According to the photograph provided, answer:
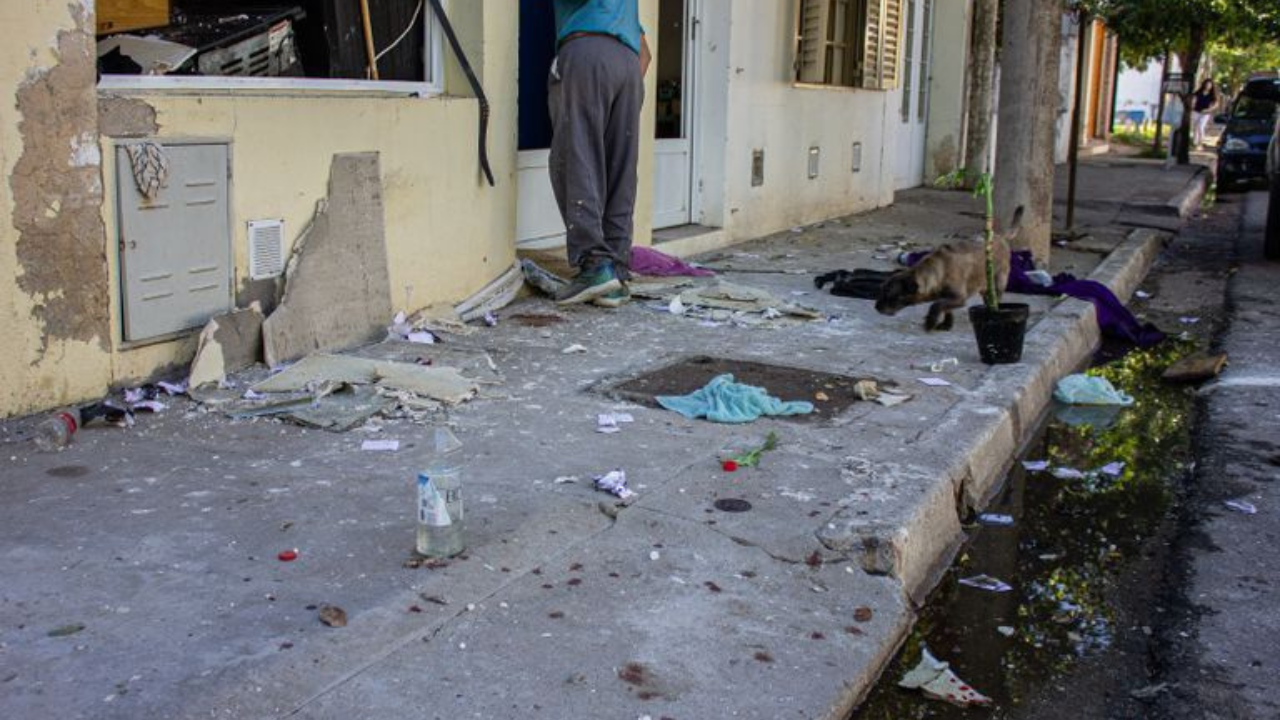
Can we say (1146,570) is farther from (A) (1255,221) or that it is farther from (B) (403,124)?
(A) (1255,221)

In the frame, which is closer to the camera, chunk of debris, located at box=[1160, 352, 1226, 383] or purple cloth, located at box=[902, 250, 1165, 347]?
chunk of debris, located at box=[1160, 352, 1226, 383]

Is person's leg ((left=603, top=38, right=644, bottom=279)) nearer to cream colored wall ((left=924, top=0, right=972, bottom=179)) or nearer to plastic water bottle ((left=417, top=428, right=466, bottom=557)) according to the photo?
plastic water bottle ((left=417, top=428, right=466, bottom=557))

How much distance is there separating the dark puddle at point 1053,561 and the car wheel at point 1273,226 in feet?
19.7

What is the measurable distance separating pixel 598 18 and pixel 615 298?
1.61 meters

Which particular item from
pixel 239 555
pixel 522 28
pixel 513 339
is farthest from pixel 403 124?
pixel 239 555

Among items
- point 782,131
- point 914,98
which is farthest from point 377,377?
point 914,98

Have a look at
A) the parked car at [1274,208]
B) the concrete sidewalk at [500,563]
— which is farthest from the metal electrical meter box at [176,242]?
the parked car at [1274,208]

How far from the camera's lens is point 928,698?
322cm

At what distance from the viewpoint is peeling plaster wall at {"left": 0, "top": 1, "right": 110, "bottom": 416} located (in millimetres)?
4402

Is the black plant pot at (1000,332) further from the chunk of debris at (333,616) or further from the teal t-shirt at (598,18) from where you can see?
the chunk of debris at (333,616)

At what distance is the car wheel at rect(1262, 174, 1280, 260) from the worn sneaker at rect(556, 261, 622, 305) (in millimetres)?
7066

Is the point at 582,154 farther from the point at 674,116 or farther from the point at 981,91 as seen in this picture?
the point at 981,91

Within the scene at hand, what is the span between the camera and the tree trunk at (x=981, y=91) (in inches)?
671

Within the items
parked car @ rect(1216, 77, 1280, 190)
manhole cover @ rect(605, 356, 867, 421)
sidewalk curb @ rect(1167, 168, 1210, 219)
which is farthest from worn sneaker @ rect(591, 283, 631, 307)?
parked car @ rect(1216, 77, 1280, 190)
